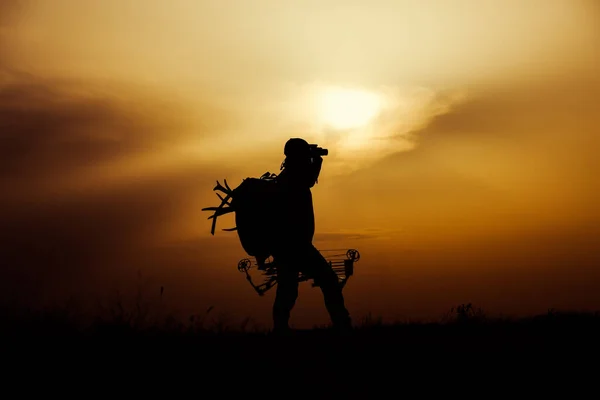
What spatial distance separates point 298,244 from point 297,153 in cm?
159

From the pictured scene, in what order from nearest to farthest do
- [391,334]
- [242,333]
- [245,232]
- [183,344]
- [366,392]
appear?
[366,392] → [183,344] → [242,333] → [391,334] → [245,232]

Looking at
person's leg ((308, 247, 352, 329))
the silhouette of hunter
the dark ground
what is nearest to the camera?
the silhouette of hunter

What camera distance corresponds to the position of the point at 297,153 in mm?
12648

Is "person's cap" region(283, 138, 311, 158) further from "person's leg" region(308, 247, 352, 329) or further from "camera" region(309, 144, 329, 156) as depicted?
"person's leg" region(308, 247, 352, 329)

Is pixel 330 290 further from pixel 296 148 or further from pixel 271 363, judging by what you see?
pixel 271 363

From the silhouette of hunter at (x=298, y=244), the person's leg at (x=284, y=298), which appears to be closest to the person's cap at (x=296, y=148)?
the silhouette of hunter at (x=298, y=244)

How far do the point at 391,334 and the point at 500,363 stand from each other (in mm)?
3174

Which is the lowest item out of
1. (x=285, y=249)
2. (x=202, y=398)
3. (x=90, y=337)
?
(x=202, y=398)

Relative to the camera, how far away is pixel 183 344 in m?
8.55

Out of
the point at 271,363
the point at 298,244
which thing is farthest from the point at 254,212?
the point at 271,363

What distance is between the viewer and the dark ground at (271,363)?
7.22 meters

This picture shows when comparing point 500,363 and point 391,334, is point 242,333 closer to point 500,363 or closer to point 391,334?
point 391,334

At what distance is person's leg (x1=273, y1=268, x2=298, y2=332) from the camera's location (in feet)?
41.3

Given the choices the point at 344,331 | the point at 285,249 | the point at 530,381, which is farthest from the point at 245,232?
the point at 530,381
